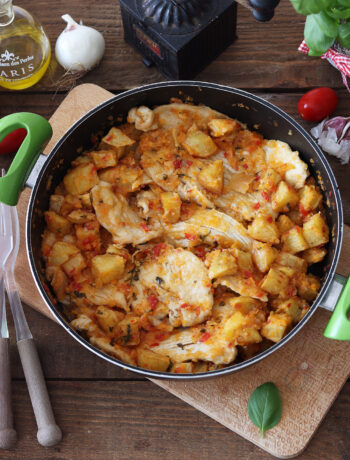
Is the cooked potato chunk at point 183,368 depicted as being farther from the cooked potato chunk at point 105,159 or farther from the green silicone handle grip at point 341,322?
the cooked potato chunk at point 105,159

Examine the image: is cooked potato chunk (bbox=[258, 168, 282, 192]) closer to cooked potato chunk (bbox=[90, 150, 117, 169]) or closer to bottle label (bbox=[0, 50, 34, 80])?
cooked potato chunk (bbox=[90, 150, 117, 169])

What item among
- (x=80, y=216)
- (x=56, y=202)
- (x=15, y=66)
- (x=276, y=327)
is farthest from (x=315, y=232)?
(x=15, y=66)

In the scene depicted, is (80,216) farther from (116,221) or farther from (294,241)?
(294,241)

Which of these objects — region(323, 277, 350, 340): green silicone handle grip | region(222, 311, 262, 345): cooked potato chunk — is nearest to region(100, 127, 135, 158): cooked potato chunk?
region(222, 311, 262, 345): cooked potato chunk

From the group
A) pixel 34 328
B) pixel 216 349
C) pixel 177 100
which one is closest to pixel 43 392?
pixel 34 328

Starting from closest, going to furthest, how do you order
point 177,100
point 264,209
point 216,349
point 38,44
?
point 216,349
point 264,209
point 177,100
point 38,44

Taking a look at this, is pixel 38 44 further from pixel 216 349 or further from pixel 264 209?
pixel 216 349
